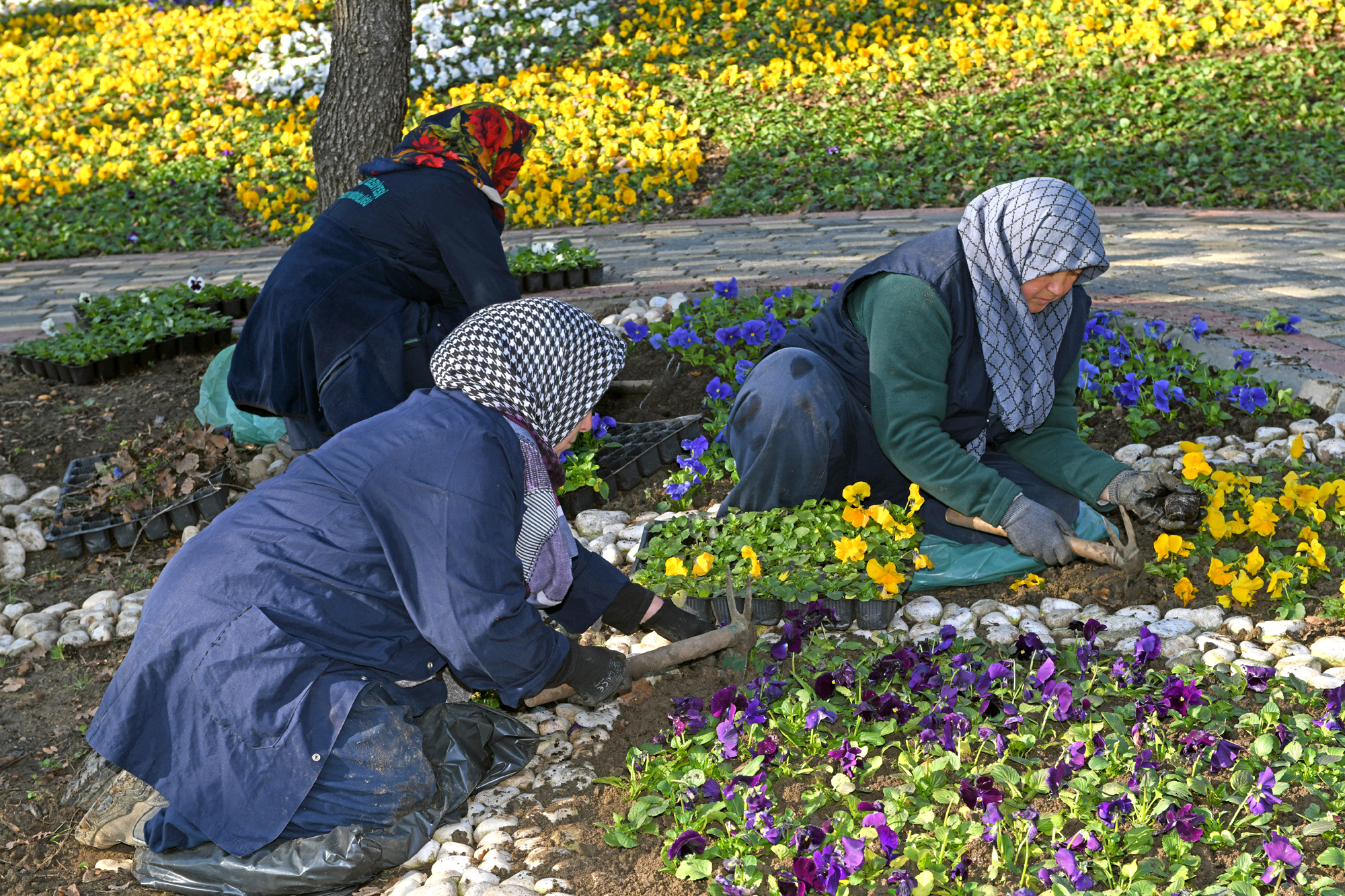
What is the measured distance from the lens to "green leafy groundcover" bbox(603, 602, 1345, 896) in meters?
1.93

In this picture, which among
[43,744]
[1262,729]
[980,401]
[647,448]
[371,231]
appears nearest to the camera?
[1262,729]

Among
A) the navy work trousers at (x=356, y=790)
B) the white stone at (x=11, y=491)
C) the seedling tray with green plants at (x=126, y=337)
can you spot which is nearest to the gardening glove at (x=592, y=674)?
the navy work trousers at (x=356, y=790)

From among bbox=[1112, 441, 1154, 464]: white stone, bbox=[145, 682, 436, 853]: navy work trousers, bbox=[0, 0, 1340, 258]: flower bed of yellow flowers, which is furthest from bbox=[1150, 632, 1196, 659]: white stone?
bbox=[0, 0, 1340, 258]: flower bed of yellow flowers

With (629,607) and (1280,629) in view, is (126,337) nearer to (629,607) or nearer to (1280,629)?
(629,607)

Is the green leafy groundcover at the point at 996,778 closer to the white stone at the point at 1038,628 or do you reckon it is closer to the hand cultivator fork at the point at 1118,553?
the white stone at the point at 1038,628

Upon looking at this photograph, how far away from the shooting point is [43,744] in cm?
280

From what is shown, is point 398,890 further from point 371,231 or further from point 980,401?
point 371,231

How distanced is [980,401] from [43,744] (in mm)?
2695

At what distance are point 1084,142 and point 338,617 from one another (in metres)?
7.50

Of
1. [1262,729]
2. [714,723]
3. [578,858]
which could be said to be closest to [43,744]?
[578,858]

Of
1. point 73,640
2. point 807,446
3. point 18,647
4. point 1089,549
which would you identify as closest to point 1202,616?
point 1089,549

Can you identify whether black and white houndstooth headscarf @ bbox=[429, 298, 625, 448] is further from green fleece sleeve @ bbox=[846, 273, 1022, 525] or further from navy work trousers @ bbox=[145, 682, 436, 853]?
green fleece sleeve @ bbox=[846, 273, 1022, 525]

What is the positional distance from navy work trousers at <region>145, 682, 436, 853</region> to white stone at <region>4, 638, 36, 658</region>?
1.32 metres

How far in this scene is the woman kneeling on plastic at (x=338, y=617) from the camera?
215cm
